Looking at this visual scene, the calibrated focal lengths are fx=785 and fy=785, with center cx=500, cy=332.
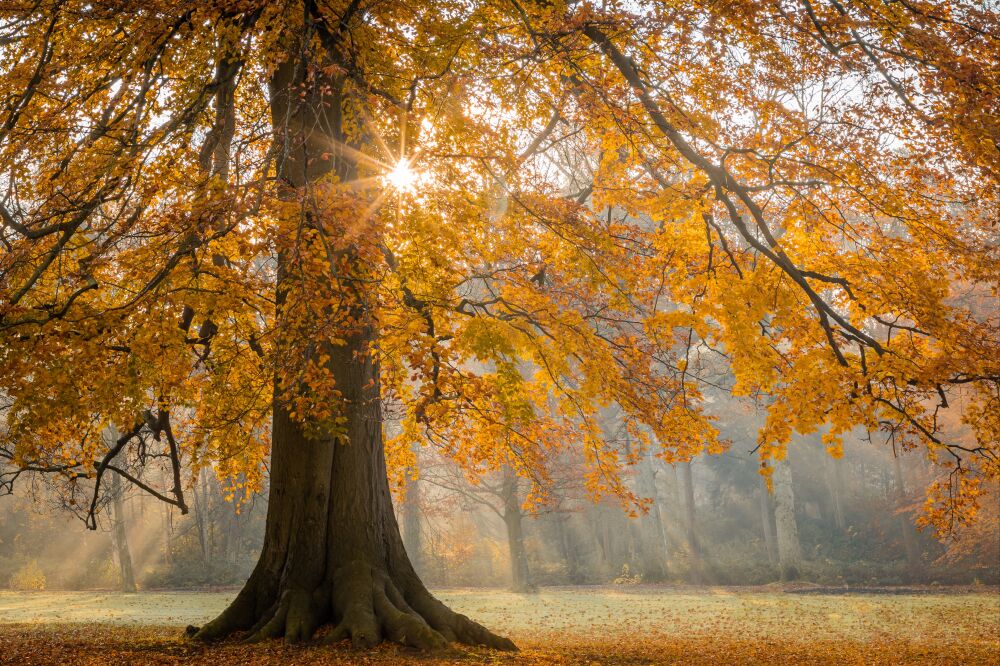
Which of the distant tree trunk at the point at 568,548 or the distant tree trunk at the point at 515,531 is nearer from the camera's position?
the distant tree trunk at the point at 515,531

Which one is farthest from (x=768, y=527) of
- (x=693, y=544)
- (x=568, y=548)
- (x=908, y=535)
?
(x=568, y=548)

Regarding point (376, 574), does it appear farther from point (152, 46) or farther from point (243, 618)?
point (152, 46)

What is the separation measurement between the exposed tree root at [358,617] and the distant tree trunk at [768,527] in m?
21.4

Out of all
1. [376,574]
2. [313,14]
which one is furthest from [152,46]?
[376,574]

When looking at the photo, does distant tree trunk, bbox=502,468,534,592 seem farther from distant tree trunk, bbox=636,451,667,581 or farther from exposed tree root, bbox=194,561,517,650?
exposed tree root, bbox=194,561,517,650

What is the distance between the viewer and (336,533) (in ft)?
26.1

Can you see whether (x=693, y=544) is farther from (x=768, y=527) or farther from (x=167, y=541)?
(x=167, y=541)

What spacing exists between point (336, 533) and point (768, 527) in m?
23.9

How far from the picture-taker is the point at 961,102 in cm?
638

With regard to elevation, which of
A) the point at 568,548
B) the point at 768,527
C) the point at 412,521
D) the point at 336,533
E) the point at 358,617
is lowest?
the point at 568,548

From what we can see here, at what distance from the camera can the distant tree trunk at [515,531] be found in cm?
2228

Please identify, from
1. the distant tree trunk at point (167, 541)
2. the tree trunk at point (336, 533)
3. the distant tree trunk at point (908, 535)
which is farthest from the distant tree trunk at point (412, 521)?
the tree trunk at point (336, 533)

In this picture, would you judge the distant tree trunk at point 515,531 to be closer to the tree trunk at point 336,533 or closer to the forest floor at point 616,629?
the forest floor at point 616,629

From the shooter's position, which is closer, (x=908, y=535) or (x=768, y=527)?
(x=908, y=535)
